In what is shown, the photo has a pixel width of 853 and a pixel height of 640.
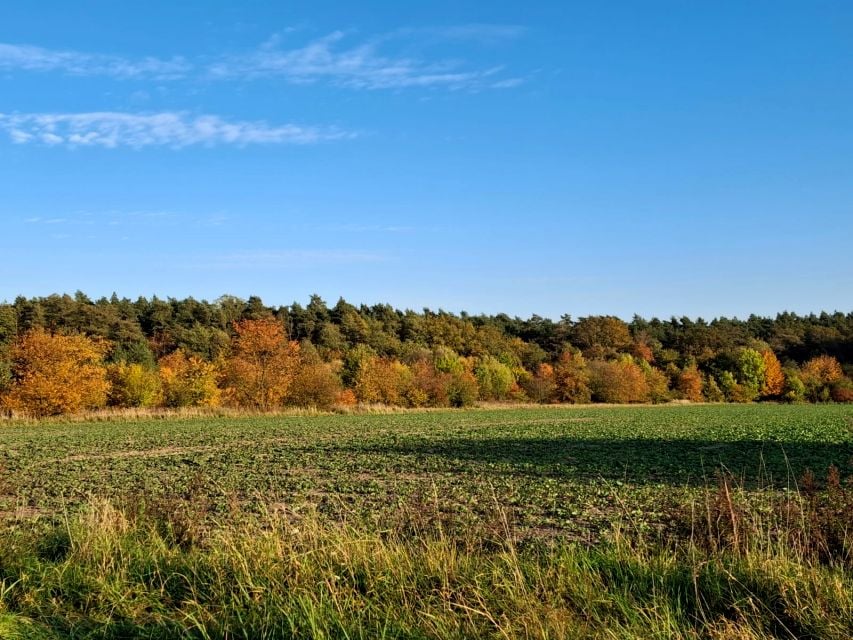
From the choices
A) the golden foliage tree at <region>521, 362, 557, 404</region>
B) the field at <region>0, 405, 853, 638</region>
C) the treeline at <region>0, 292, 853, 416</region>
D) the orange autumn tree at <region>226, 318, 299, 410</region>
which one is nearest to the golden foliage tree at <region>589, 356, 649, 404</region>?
the treeline at <region>0, 292, 853, 416</region>

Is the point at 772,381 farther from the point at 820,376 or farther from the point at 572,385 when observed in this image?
the point at 572,385

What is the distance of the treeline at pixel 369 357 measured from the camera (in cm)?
5806

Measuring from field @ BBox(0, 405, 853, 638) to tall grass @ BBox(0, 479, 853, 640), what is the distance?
0.10 ft

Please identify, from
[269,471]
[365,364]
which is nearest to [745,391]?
[365,364]

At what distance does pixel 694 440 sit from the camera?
112 ft

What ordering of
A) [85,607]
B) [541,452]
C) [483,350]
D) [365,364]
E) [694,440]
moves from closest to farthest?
1. [85,607]
2. [541,452]
3. [694,440]
4. [365,364]
5. [483,350]

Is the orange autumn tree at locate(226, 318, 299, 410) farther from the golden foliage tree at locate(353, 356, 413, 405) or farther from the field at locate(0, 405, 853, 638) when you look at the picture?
the field at locate(0, 405, 853, 638)

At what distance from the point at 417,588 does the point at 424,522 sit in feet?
7.49

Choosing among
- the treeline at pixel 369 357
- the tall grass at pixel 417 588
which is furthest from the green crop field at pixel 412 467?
the treeline at pixel 369 357

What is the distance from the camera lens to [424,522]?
25.9 feet

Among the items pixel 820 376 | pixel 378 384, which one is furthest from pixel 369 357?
pixel 820 376

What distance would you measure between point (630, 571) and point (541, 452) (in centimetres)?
2072

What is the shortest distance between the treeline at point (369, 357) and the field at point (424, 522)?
87.7 ft

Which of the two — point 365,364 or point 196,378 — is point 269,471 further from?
point 365,364
